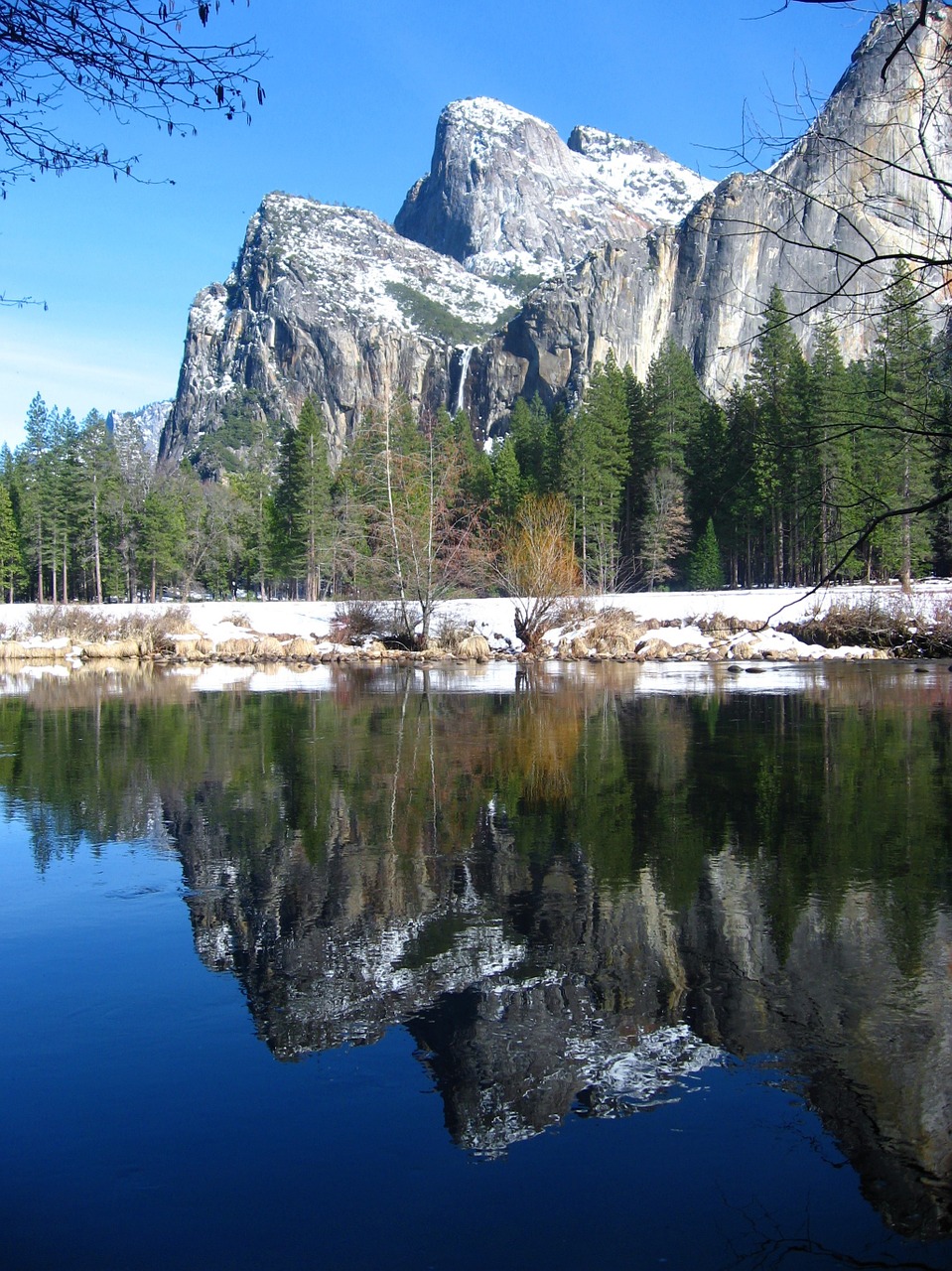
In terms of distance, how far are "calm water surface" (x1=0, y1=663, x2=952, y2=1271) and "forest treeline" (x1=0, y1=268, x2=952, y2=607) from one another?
74.2 feet

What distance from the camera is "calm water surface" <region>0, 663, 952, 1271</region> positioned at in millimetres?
3861

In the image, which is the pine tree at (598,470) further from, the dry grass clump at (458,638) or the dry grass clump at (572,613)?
the dry grass clump at (458,638)

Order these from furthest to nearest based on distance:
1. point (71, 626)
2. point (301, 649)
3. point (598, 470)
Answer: point (598, 470) → point (71, 626) → point (301, 649)

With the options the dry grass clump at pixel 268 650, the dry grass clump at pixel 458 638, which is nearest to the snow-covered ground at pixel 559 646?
the dry grass clump at pixel 268 650

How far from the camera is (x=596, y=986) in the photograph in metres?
5.87

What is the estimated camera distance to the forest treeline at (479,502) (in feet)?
130

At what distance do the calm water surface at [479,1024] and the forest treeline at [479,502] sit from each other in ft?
74.2

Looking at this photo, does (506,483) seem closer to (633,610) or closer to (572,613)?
(633,610)

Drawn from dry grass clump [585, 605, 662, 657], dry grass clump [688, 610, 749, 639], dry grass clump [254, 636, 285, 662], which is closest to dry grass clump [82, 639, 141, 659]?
dry grass clump [254, 636, 285, 662]

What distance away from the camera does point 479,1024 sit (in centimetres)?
542

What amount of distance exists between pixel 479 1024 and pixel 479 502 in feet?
208

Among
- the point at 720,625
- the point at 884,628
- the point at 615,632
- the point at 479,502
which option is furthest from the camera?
the point at 479,502

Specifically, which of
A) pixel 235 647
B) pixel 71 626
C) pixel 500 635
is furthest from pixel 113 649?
pixel 500 635

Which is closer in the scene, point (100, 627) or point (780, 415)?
point (100, 627)
